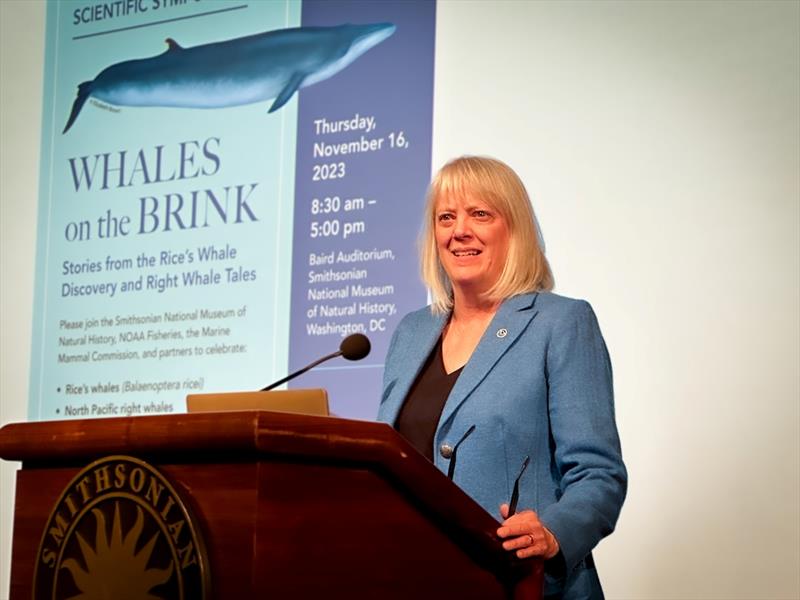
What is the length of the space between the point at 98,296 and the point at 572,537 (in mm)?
2900

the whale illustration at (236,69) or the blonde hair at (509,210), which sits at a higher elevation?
the whale illustration at (236,69)

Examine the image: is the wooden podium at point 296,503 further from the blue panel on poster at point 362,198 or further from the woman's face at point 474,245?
the blue panel on poster at point 362,198

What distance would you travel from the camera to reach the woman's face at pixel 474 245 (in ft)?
8.04

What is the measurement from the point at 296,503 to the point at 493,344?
2.89 ft

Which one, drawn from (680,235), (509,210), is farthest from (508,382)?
(680,235)

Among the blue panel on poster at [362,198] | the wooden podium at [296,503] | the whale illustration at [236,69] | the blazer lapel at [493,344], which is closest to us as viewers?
the wooden podium at [296,503]

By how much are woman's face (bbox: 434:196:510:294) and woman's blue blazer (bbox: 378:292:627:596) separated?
0.53 ft

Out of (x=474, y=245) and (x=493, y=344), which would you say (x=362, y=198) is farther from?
(x=493, y=344)

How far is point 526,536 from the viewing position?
1765 mm

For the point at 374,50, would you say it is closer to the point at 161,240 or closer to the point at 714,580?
the point at 161,240

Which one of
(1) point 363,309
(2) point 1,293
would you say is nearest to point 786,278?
(1) point 363,309

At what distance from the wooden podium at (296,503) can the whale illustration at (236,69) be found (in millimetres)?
2550

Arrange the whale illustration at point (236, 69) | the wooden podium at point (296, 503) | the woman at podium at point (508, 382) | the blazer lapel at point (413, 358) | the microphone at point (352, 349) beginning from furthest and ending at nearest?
the whale illustration at point (236, 69) < the microphone at point (352, 349) < the blazer lapel at point (413, 358) < the woman at podium at point (508, 382) < the wooden podium at point (296, 503)

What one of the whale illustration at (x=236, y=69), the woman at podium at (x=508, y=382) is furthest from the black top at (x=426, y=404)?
the whale illustration at (x=236, y=69)
